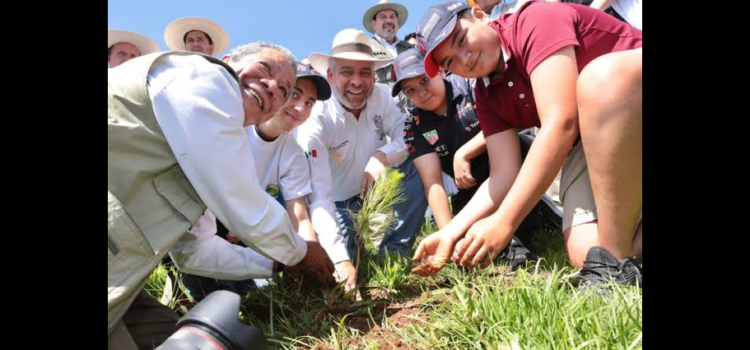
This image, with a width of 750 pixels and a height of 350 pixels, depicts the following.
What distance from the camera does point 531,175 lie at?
5.98ft

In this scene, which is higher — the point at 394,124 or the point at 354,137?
the point at 394,124

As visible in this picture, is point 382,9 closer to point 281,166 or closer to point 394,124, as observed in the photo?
point 394,124

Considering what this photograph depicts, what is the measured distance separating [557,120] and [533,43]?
1.39 ft

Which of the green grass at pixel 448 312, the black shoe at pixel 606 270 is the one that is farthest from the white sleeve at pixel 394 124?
the black shoe at pixel 606 270

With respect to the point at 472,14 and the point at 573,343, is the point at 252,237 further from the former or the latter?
the point at 472,14

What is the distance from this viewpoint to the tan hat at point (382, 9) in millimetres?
6473

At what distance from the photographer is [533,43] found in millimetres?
2018

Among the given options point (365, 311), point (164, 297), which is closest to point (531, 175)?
point (365, 311)

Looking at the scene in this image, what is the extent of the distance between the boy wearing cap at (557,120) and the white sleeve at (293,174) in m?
1.31

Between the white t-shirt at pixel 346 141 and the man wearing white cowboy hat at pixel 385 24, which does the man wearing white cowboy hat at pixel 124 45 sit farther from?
the man wearing white cowboy hat at pixel 385 24

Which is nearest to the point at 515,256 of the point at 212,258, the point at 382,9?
the point at 212,258

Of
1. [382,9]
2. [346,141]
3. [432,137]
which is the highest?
[382,9]

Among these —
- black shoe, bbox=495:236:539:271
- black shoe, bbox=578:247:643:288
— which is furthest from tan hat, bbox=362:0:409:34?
black shoe, bbox=578:247:643:288

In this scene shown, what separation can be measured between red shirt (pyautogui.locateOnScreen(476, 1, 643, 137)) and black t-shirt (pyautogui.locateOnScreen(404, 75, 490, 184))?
0.61m
